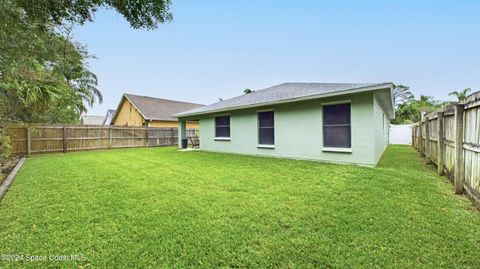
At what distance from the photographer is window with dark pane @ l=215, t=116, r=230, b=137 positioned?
1178 centimetres

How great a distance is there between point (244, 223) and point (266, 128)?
7053 millimetres

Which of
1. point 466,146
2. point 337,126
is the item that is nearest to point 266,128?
point 337,126

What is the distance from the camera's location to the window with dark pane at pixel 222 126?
38.7ft

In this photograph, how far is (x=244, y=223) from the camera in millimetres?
3068

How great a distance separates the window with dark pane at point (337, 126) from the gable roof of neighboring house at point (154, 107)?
14.4 meters

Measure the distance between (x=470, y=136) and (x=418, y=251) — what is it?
2953 mm

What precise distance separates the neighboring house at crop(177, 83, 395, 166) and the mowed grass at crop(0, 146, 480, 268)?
83.3 inches

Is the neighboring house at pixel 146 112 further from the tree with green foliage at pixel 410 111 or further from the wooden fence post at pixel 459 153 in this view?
the tree with green foliage at pixel 410 111

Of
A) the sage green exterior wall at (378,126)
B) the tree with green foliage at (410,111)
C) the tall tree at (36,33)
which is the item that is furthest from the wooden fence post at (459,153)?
the tree with green foliage at (410,111)

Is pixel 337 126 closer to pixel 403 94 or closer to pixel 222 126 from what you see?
pixel 222 126

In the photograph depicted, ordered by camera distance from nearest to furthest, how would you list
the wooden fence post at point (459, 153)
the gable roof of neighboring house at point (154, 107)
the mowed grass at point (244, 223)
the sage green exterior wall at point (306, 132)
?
the mowed grass at point (244, 223), the wooden fence post at point (459, 153), the sage green exterior wall at point (306, 132), the gable roof of neighboring house at point (154, 107)

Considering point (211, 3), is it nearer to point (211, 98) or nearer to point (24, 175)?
point (24, 175)

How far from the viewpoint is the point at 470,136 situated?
3922mm

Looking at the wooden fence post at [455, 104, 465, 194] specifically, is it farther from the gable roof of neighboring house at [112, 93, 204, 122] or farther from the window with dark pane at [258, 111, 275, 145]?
the gable roof of neighboring house at [112, 93, 204, 122]
